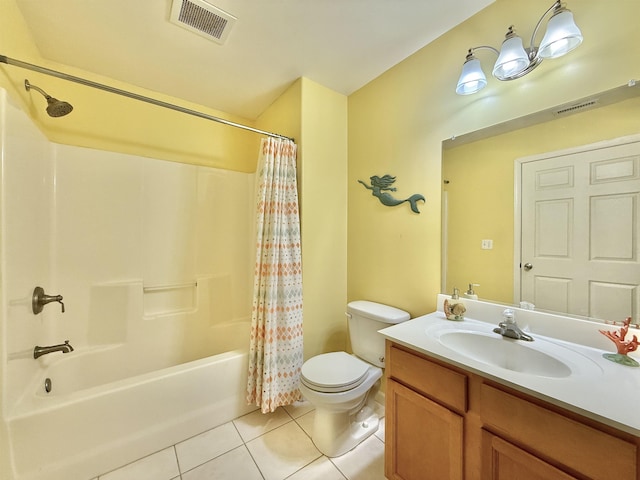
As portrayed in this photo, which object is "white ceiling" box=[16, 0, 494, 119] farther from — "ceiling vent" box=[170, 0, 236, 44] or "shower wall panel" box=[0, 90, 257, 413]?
"shower wall panel" box=[0, 90, 257, 413]

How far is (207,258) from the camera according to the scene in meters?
2.18

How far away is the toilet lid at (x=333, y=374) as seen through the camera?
4.29 feet

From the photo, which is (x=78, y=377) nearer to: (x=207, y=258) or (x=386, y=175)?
(x=207, y=258)

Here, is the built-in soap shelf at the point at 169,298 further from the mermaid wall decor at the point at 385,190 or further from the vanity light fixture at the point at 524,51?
the vanity light fixture at the point at 524,51

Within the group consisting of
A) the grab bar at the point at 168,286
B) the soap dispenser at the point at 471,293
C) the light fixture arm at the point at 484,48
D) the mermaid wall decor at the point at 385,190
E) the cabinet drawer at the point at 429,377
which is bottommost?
the cabinet drawer at the point at 429,377

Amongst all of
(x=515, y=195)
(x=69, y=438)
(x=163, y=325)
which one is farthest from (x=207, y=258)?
(x=515, y=195)

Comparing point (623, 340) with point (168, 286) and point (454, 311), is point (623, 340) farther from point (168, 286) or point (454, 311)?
point (168, 286)

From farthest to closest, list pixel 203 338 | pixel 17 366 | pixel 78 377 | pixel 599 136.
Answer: pixel 203 338 < pixel 78 377 < pixel 17 366 < pixel 599 136

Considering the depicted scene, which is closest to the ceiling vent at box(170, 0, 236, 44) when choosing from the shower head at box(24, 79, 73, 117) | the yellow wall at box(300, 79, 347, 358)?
the yellow wall at box(300, 79, 347, 358)

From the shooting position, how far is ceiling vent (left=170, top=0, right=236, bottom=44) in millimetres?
1268

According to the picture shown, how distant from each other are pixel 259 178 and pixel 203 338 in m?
1.45

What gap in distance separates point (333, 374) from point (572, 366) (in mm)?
1016

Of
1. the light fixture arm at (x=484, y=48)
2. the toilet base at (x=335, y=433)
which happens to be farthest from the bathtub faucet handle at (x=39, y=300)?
the light fixture arm at (x=484, y=48)

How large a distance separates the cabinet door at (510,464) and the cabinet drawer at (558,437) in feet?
0.08
